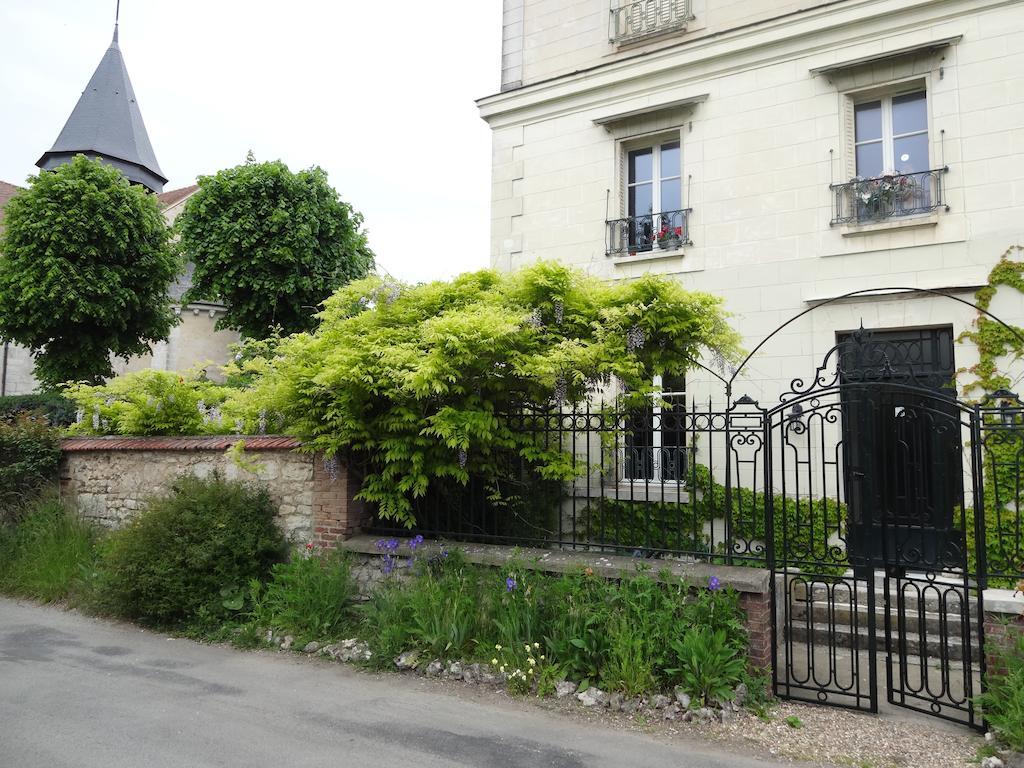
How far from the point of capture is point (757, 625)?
4.90 meters

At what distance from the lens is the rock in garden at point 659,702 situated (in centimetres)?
464

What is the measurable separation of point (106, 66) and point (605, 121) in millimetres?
33248

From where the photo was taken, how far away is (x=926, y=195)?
832cm

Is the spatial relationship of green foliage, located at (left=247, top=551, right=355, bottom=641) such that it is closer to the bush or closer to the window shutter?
the bush

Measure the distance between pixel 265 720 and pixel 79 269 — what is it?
1319cm

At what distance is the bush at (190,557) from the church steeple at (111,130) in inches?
1181

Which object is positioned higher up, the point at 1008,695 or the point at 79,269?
the point at 79,269

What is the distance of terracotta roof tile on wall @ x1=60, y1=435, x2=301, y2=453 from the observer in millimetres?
7098

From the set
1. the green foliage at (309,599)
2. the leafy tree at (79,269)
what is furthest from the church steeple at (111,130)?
the green foliage at (309,599)

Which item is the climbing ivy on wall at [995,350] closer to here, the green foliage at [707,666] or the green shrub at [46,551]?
the green foliage at [707,666]

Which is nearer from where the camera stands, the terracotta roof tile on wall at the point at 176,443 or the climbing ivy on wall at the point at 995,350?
the terracotta roof tile on wall at the point at 176,443

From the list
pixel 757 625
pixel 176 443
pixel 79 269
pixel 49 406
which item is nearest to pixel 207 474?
pixel 176 443

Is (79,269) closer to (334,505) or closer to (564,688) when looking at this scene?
(334,505)

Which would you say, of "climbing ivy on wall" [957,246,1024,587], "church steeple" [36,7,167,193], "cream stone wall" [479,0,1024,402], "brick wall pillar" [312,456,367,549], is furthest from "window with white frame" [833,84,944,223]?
"church steeple" [36,7,167,193]
